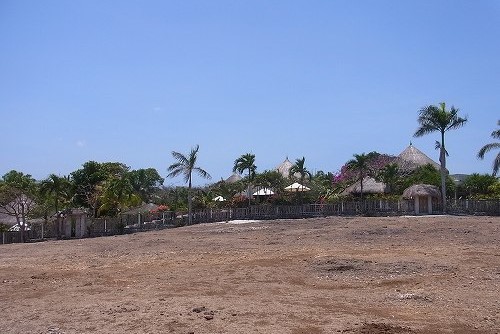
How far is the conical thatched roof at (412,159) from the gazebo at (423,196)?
16912 millimetres

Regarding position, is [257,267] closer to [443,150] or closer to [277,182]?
[443,150]

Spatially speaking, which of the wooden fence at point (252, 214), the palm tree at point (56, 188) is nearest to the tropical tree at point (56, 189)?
the palm tree at point (56, 188)

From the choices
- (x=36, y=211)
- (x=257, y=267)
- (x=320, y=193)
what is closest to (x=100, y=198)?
(x=36, y=211)

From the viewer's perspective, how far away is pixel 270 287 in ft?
47.5

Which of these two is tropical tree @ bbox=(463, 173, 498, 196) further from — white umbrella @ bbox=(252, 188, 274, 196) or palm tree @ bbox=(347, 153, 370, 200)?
white umbrella @ bbox=(252, 188, 274, 196)

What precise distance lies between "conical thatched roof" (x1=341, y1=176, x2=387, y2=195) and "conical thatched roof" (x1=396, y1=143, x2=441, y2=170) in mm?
8219

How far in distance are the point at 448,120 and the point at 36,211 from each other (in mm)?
34670

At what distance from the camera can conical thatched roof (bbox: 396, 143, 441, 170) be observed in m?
61.3

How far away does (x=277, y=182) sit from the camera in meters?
52.7

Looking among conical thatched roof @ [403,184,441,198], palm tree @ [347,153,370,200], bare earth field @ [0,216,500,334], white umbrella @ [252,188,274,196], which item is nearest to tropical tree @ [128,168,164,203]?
white umbrella @ [252,188,274,196]

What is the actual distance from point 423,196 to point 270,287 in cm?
3149

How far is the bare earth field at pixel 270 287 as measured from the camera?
10.7 metres

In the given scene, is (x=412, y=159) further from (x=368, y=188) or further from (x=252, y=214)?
(x=252, y=214)

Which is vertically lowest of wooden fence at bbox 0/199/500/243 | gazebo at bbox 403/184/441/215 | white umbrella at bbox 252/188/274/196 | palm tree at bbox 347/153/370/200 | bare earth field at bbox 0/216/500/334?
bare earth field at bbox 0/216/500/334
